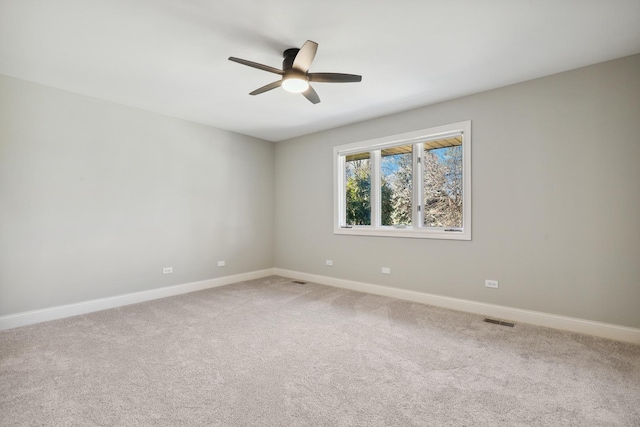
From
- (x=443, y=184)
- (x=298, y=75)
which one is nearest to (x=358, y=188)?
(x=443, y=184)

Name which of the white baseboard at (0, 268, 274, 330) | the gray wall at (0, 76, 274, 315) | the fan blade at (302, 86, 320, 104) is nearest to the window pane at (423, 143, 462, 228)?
the fan blade at (302, 86, 320, 104)

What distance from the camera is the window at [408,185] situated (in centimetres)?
384

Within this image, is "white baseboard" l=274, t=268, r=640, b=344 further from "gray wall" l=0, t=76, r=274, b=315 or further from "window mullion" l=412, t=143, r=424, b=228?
"gray wall" l=0, t=76, r=274, b=315

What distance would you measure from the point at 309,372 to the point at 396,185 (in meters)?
3.04

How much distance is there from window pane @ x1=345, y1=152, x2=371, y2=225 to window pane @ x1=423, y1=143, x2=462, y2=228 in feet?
3.13

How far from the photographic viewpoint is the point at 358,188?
4926 millimetres

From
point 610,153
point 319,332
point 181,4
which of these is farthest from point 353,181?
point 181,4

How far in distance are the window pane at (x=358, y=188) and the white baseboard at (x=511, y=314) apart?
1076 mm

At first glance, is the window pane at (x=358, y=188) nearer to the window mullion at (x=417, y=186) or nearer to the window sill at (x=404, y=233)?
the window sill at (x=404, y=233)

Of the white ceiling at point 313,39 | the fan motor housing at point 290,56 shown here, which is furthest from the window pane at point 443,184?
the fan motor housing at point 290,56

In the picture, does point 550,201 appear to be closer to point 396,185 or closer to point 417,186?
point 417,186

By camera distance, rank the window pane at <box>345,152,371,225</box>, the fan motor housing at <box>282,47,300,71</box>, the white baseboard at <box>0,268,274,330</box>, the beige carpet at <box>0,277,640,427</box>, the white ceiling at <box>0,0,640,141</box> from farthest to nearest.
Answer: the window pane at <box>345,152,371,225</box>
the white baseboard at <box>0,268,274,330</box>
the fan motor housing at <box>282,47,300,71</box>
the white ceiling at <box>0,0,640,141</box>
the beige carpet at <box>0,277,640,427</box>

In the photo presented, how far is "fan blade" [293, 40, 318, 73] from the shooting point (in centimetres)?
220

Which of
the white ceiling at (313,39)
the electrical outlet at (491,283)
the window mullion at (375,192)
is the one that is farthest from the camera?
the window mullion at (375,192)
